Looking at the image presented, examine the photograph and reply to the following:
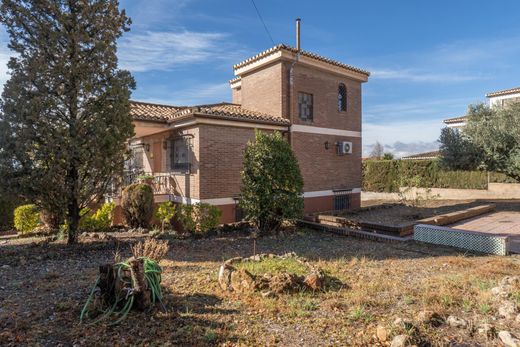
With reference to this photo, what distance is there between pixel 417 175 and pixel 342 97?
10.9 m

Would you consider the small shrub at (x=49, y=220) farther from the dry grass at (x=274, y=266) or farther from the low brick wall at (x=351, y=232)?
the low brick wall at (x=351, y=232)

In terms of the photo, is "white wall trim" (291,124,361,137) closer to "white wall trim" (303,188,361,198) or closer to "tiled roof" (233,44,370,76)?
"white wall trim" (303,188,361,198)

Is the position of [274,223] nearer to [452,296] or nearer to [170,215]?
[170,215]

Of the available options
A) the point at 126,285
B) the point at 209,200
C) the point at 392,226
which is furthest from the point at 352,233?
the point at 126,285

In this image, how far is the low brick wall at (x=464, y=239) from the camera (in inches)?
320

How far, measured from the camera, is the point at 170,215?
10781 mm

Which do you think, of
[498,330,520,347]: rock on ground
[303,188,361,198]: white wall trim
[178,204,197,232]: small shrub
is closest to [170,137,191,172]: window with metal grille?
[178,204,197,232]: small shrub

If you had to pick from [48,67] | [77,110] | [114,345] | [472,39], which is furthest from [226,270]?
[472,39]

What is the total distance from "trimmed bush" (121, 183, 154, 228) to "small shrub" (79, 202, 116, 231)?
2.93 feet

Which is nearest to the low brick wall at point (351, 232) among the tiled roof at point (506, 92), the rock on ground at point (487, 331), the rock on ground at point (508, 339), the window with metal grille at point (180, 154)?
the window with metal grille at point (180, 154)

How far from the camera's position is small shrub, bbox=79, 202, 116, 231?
1089 centimetres

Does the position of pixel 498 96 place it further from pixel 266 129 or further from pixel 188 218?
pixel 188 218

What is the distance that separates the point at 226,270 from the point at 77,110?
6.17 m

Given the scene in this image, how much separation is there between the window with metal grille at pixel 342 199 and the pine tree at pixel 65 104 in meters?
10.9
